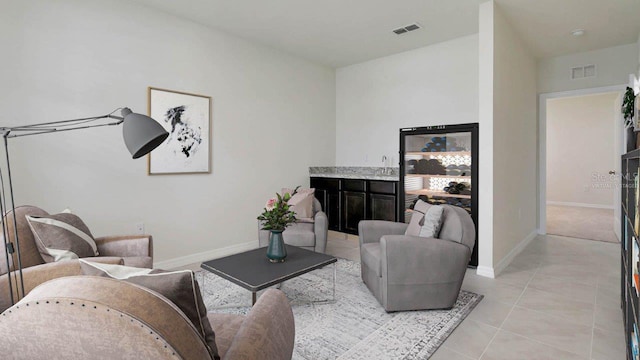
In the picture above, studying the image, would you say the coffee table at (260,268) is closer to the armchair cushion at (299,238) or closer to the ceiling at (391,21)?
the armchair cushion at (299,238)

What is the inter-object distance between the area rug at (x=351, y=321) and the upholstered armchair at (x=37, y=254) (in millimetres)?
734

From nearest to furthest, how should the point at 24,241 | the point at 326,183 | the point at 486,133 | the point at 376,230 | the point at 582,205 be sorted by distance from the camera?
the point at 24,241 < the point at 376,230 < the point at 486,133 < the point at 326,183 < the point at 582,205

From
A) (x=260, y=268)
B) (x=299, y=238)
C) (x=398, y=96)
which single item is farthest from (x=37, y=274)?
(x=398, y=96)

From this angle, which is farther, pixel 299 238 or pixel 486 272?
pixel 299 238

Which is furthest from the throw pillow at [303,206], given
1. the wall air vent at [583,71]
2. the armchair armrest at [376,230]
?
the wall air vent at [583,71]

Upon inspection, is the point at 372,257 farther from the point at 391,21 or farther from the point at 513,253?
the point at 391,21

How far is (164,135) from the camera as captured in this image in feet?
4.09

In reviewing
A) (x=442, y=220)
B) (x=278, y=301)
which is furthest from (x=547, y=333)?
(x=278, y=301)

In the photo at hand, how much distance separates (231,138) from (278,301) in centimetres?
319

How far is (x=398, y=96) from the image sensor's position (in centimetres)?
507

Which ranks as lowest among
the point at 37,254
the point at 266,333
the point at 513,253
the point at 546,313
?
the point at 546,313

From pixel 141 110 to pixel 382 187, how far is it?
3.13 meters

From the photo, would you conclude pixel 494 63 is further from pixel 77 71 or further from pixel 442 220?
pixel 77 71

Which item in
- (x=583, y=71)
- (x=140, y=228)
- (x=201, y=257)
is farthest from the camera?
(x=583, y=71)
